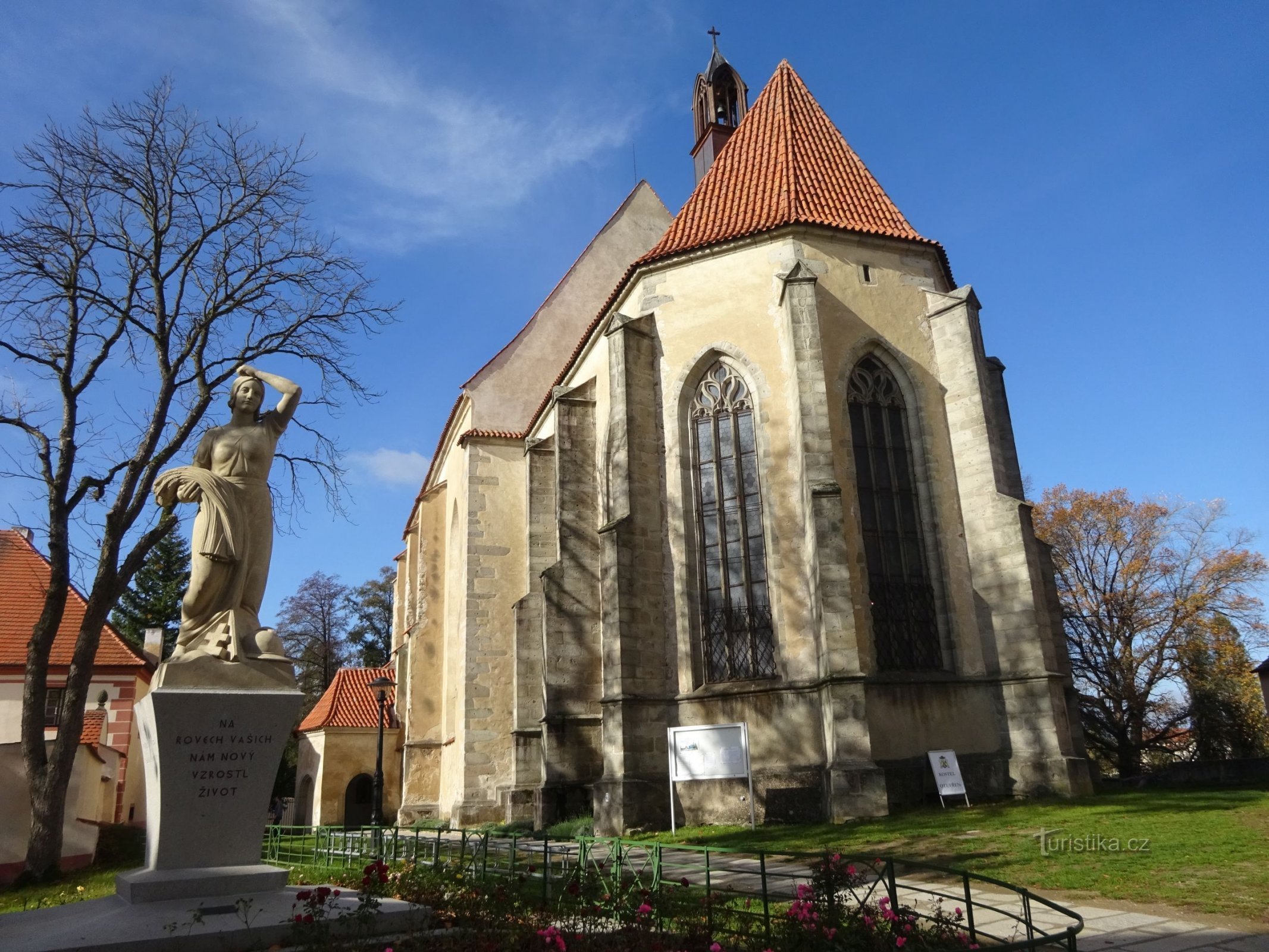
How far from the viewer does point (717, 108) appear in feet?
108

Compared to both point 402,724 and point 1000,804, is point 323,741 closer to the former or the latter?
point 402,724

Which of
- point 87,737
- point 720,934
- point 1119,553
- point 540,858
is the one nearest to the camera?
point 720,934

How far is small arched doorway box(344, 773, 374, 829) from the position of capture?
2706 cm

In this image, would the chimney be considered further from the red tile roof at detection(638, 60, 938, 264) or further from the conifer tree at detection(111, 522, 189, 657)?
the red tile roof at detection(638, 60, 938, 264)

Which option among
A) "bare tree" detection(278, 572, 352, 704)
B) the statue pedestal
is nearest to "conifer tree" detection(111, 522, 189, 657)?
"bare tree" detection(278, 572, 352, 704)

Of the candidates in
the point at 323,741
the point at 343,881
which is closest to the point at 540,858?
the point at 343,881

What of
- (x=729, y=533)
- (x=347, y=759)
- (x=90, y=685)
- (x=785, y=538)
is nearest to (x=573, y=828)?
(x=729, y=533)

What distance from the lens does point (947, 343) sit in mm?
16797

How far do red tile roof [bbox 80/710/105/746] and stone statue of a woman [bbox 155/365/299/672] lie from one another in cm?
1294

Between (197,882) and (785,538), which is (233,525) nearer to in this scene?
(197,882)

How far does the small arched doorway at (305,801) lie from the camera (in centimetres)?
2792

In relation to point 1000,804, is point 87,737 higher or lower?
higher

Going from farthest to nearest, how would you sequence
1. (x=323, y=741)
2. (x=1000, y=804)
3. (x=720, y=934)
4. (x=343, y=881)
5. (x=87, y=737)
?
(x=323, y=741)
(x=87, y=737)
(x=1000, y=804)
(x=343, y=881)
(x=720, y=934)

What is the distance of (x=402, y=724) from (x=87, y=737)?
944 centimetres
